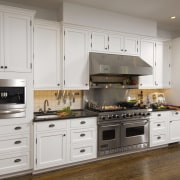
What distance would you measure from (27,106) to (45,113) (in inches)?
26.3

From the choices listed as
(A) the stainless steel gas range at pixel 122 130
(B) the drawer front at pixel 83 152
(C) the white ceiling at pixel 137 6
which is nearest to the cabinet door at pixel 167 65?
(C) the white ceiling at pixel 137 6

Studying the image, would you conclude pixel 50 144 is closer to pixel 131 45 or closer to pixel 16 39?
pixel 16 39

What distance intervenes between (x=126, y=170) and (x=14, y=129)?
1975 millimetres

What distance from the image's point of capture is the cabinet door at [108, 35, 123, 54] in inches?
161

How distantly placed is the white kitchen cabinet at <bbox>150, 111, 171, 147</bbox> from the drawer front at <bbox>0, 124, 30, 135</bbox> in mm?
2687

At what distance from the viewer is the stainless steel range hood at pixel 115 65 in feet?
11.9

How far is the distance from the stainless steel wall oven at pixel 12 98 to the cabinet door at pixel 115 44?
6.56 feet

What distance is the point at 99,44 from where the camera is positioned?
13.0ft

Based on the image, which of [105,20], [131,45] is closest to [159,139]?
[131,45]

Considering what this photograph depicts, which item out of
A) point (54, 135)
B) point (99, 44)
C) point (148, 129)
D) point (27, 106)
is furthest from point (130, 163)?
point (99, 44)

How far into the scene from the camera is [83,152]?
352 cm

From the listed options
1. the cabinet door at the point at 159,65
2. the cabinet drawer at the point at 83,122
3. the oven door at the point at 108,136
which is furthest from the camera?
the cabinet door at the point at 159,65

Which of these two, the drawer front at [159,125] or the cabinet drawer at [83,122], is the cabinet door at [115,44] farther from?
the drawer front at [159,125]

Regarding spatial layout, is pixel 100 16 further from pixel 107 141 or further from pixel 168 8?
pixel 107 141
